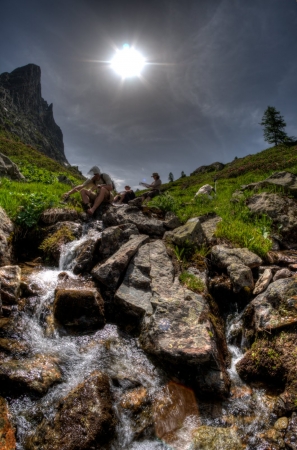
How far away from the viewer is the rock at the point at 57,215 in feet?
27.5

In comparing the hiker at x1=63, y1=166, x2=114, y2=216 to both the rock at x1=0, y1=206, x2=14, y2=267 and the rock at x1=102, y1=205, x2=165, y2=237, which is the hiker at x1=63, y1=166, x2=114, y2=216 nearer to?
the rock at x1=102, y1=205, x2=165, y2=237

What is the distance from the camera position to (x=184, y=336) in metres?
4.02

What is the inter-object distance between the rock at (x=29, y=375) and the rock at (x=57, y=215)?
5.48 m

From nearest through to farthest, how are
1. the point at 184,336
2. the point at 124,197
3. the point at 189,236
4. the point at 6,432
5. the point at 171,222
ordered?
the point at 6,432 < the point at 184,336 < the point at 189,236 < the point at 171,222 < the point at 124,197

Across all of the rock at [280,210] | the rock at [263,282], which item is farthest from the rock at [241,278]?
the rock at [280,210]

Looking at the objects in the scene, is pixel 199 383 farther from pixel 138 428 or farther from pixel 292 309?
pixel 292 309

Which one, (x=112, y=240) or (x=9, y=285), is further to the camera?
(x=112, y=240)

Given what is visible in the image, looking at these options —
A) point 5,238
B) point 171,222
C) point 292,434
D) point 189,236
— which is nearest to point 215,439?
point 292,434

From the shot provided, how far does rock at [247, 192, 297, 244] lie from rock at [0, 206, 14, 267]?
29.4ft

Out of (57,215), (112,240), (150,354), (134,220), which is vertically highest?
(57,215)

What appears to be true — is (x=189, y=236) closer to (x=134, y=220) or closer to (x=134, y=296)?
(x=134, y=220)

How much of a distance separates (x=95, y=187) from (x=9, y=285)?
6.58m

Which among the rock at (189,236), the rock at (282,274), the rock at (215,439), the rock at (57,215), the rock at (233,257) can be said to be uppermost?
the rock at (57,215)

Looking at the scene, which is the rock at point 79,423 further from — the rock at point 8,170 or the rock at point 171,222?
the rock at point 8,170
